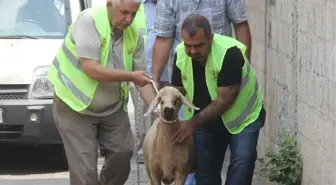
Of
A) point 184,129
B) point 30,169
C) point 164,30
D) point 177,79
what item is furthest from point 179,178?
point 30,169

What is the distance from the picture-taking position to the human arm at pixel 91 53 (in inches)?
266

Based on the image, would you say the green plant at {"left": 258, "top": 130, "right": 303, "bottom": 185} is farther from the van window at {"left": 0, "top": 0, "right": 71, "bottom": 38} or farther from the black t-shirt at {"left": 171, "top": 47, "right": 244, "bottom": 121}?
the van window at {"left": 0, "top": 0, "right": 71, "bottom": 38}

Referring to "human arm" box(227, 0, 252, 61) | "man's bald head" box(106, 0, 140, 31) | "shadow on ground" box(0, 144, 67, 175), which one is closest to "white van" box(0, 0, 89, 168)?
"shadow on ground" box(0, 144, 67, 175)

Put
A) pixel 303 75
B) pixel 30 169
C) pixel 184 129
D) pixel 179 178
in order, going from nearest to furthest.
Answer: pixel 184 129 → pixel 179 178 → pixel 303 75 → pixel 30 169

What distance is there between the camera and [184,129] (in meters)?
6.77

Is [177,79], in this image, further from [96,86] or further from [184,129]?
[96,86]

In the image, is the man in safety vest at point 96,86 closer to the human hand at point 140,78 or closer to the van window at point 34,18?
the human hand at point 140,78

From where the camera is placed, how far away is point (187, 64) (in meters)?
6.95

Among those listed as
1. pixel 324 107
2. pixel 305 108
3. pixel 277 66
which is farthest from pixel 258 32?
pixel 324 107

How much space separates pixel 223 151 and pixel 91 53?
3.97 feet

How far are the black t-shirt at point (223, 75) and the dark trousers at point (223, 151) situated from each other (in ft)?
0.54

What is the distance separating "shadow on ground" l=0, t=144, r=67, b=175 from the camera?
34.8 ft

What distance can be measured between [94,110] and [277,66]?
2.26 m

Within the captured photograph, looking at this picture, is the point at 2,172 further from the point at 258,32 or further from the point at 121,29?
the point at 121,29
